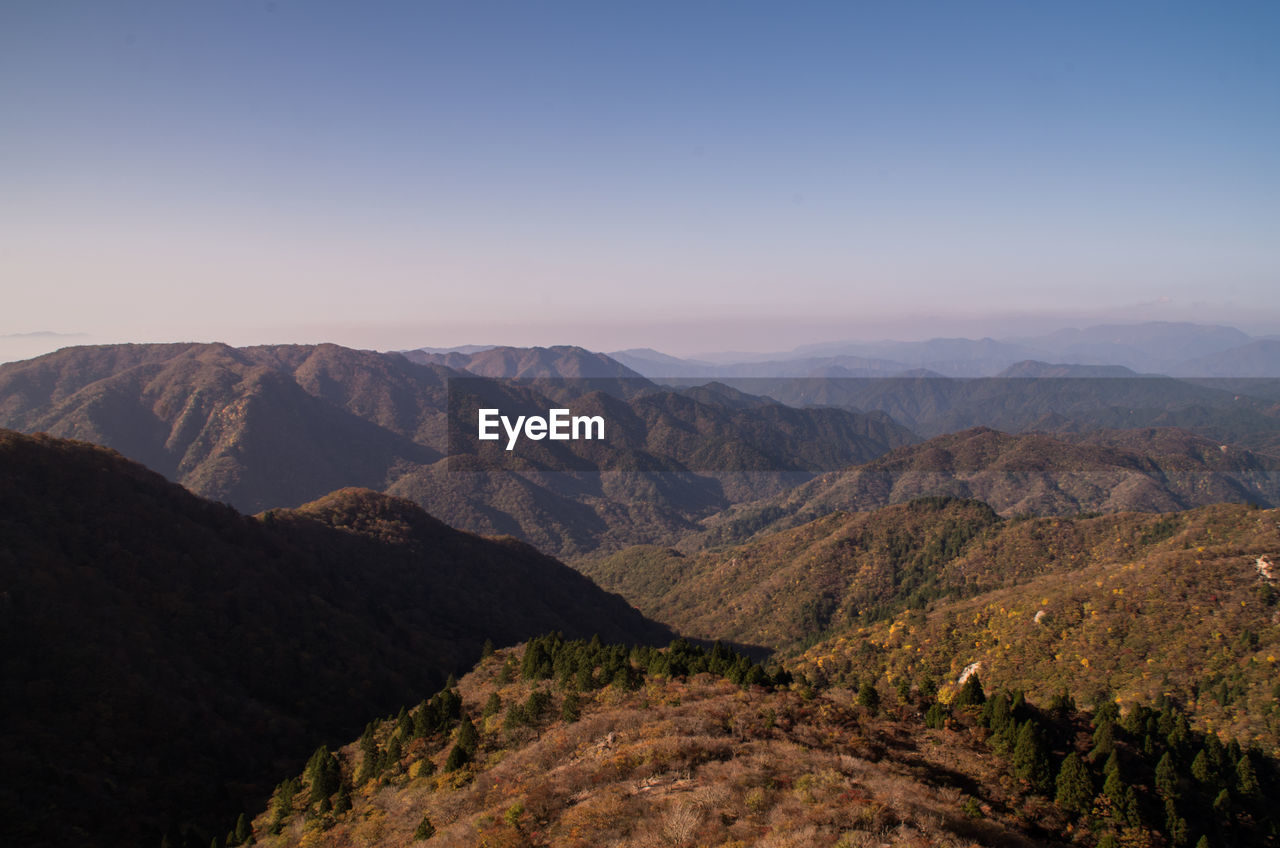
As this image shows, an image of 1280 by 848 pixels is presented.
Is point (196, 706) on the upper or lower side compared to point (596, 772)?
lower

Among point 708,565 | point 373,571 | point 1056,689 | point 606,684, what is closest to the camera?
point 606,684

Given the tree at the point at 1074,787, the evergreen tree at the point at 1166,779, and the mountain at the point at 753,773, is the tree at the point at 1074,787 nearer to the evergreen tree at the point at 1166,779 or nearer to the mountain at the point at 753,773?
the mountain at the point at 753,773

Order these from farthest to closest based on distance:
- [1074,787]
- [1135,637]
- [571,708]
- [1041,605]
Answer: [1041,605] → [1135,637] → [571,708] → [1074,787]

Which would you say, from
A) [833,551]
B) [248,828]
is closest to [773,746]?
[248,828]

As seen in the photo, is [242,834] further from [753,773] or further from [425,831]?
[753,773]

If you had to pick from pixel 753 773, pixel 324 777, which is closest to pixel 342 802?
pixel 324 777

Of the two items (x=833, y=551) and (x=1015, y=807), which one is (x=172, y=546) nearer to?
(x=1015, y=807)

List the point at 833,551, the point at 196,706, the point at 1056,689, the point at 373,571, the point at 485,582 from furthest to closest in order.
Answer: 1. the point at 833,551
2. the point at 485,582
3. the point at 373,571
4. the point at 1056,689
5. the point at 196,706

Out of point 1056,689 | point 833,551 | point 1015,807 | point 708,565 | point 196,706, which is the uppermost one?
point 1015,807
